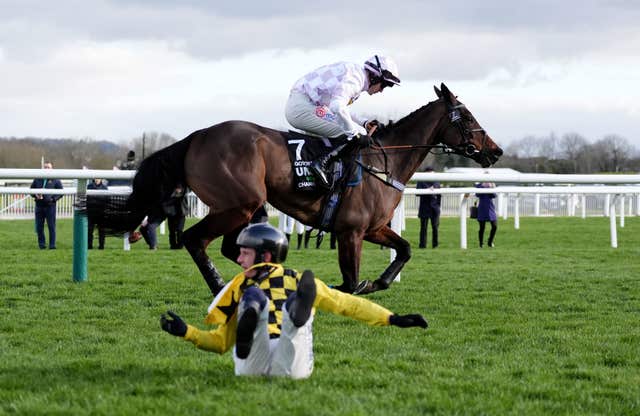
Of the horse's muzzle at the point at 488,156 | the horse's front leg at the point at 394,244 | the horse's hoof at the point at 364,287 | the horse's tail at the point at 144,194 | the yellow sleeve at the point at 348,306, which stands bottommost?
the horse's hoof at the point at 364,287

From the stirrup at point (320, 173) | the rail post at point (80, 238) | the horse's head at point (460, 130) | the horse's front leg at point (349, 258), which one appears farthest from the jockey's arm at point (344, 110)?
the rail post at point (80, 238)

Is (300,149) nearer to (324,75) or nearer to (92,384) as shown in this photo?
(324,75)

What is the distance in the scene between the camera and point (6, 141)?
70625mm

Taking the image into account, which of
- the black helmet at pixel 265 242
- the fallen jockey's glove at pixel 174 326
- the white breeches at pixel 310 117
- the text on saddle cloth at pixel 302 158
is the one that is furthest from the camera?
the white breeches at pixel 310 117

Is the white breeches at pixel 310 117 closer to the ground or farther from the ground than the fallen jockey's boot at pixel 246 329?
farther from the ground

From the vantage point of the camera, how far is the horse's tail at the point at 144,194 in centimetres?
630

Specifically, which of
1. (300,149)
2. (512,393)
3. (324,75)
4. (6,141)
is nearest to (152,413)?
(512,393)

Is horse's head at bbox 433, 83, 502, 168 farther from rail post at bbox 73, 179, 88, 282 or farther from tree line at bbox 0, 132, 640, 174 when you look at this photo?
tree line at bbox 0, 132, 640, 174

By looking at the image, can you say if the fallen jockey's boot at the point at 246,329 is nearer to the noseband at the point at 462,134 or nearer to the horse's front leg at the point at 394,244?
the horse's front leg at the point at 394,244

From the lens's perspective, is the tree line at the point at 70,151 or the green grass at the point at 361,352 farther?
the tree line at the point at 70,151

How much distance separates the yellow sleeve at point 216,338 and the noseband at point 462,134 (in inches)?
143

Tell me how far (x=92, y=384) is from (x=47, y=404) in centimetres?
39

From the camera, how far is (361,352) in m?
4.99

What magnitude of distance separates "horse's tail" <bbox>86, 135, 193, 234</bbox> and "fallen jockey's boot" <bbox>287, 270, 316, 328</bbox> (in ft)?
8.68
